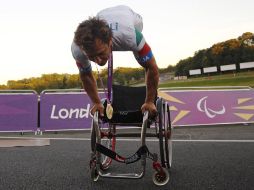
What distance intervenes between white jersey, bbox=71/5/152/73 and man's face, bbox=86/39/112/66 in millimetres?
212

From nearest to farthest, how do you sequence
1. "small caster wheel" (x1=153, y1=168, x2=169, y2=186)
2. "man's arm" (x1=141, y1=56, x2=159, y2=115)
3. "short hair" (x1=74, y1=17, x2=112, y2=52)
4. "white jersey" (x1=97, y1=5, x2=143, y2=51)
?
"short hair" (x1=74, y1=17, x2=112, y2=52) → "white jersey" (x1=97, y1=5, x2=143, y2=51) → "small caster wheel" (x1=153, y1=168, x2=169, y2=186) → "man's arm" (x1=141, y1=56, x2=159, y2=115)

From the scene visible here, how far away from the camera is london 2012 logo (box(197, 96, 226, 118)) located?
501 inches

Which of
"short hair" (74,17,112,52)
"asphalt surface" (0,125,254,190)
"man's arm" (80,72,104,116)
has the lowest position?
"asphalt surface" (0,125,254,190)

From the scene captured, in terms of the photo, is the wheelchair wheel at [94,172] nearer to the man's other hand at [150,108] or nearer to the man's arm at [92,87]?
the man's arm at [92,87]

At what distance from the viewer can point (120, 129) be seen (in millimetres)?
12297

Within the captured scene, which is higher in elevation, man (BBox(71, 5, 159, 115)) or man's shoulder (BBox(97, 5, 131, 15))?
man's shoulder (BBox(97, 5, 131, 15))

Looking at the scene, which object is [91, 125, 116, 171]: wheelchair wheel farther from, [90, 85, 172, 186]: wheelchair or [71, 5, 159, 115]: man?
[71, 5, 159, 115]: man

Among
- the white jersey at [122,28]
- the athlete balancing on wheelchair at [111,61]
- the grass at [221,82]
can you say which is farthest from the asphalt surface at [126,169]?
the grass at [221,82]

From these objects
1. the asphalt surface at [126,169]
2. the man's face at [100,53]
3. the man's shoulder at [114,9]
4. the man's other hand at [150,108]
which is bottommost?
the asphalt surface at [126,169]

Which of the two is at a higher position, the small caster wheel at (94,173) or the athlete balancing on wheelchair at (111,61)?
the athlete balancing on wheelchair at (111,61)

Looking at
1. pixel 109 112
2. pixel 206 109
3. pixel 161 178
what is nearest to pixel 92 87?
pixel 109 112

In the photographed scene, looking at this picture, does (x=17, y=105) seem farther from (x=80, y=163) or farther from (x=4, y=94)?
(x=80, y=163)

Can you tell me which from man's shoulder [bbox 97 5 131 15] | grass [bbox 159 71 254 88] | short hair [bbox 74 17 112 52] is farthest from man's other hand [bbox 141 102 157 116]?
grass [bbox 159 71 254 88]

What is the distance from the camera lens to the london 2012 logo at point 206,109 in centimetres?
1272
